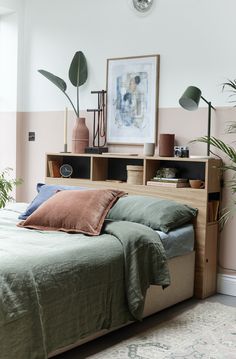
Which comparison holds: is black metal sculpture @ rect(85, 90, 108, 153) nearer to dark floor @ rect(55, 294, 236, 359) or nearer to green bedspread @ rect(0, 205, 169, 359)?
green bedspread @ rect(0, 205, 169, 359)

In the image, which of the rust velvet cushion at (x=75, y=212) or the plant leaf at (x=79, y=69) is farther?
the plant leaf at (x=79, y=69)

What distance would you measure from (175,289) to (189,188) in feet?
2.55

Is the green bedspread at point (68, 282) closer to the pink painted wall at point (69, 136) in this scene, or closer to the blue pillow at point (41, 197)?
the blue pillow at point (41, 197)

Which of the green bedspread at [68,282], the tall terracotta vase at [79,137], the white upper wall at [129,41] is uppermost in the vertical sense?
the white upper wall at [129,41]

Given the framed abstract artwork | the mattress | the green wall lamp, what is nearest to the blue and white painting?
the framed abstract artwork

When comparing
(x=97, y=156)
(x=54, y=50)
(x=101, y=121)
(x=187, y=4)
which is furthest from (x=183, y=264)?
(x=54, y=50)

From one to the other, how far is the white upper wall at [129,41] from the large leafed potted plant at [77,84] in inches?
2.5

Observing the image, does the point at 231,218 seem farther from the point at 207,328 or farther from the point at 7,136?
the point at 7,136

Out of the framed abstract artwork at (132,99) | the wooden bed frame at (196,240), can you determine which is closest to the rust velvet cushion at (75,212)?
the wooden bed frame at (196,240)

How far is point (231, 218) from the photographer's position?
4238mm

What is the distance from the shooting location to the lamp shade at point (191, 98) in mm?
3931

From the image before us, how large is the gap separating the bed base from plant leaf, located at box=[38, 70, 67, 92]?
2.00 m

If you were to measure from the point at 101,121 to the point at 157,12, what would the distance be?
106 centimetres

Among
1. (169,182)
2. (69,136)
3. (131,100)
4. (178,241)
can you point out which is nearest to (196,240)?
(178,241)
